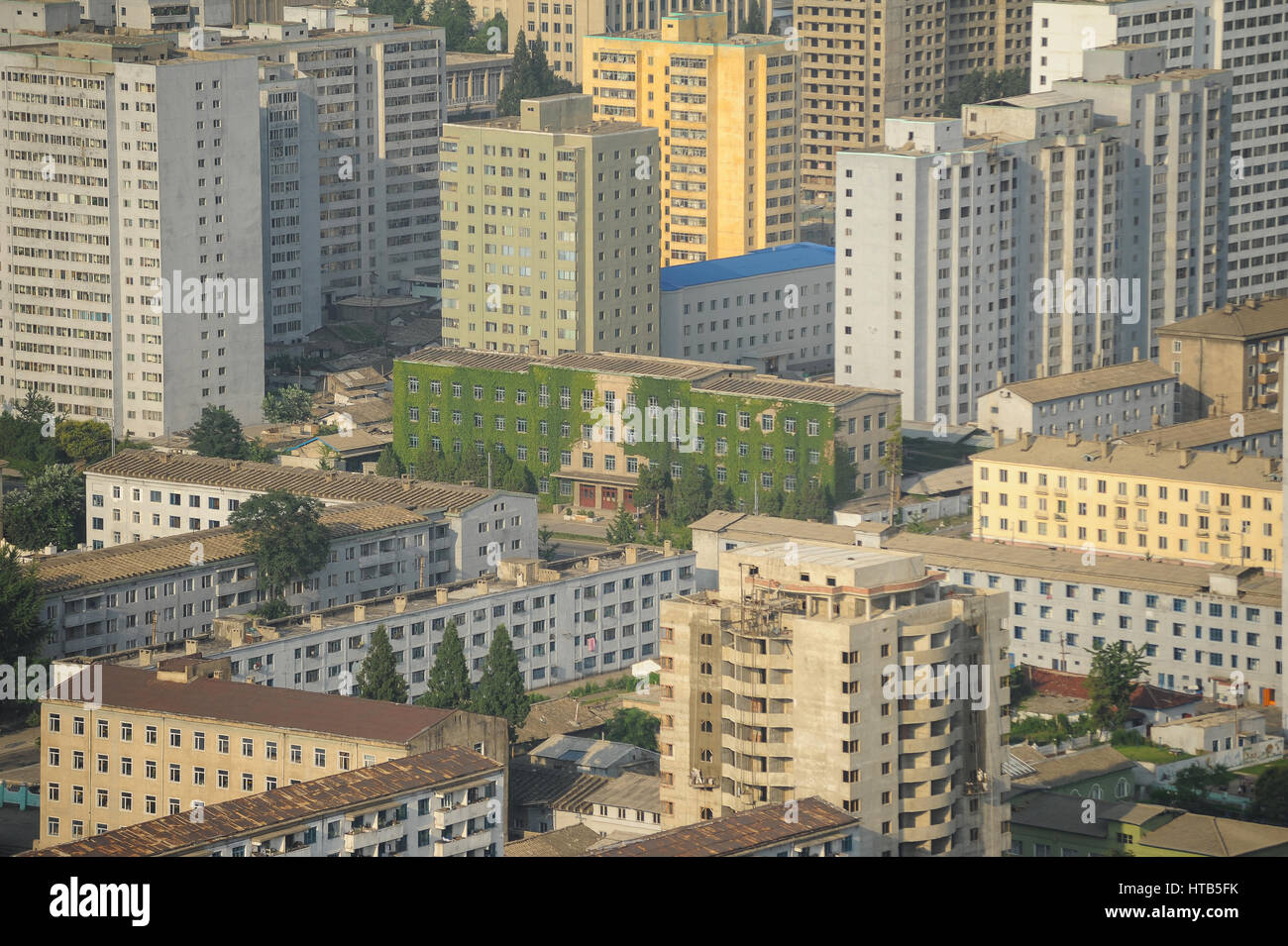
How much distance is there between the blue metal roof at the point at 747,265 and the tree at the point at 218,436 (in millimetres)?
34977

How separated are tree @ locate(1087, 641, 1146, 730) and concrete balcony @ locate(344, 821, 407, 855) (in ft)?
151

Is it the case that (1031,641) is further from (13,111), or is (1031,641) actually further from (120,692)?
(13,111)

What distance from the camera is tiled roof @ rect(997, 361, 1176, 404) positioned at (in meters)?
162

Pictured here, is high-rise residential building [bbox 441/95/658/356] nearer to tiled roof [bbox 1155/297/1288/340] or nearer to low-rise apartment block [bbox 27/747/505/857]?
tiled roof [bbox 1155/297/1288/340]

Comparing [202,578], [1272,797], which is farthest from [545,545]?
[1272,797]

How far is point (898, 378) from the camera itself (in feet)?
570

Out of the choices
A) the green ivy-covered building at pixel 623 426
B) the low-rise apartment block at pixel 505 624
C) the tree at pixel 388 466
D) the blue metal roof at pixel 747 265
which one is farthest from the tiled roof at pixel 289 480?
the blue metal roof at pixel 747 265

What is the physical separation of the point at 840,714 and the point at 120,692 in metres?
30.1

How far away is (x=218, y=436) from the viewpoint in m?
163

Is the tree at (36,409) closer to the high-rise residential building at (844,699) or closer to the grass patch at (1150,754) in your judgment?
the grass patch at (1150,754)

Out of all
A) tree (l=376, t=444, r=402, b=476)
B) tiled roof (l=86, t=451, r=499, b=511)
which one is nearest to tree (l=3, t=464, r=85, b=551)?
tiled roof (l=86, t=451, r=499, b=511)

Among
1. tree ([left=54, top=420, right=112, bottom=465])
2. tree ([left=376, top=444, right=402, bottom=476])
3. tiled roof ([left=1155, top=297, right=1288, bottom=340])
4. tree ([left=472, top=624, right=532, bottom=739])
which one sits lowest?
tree ([left=472, top=624, right=532, bottom=739])
